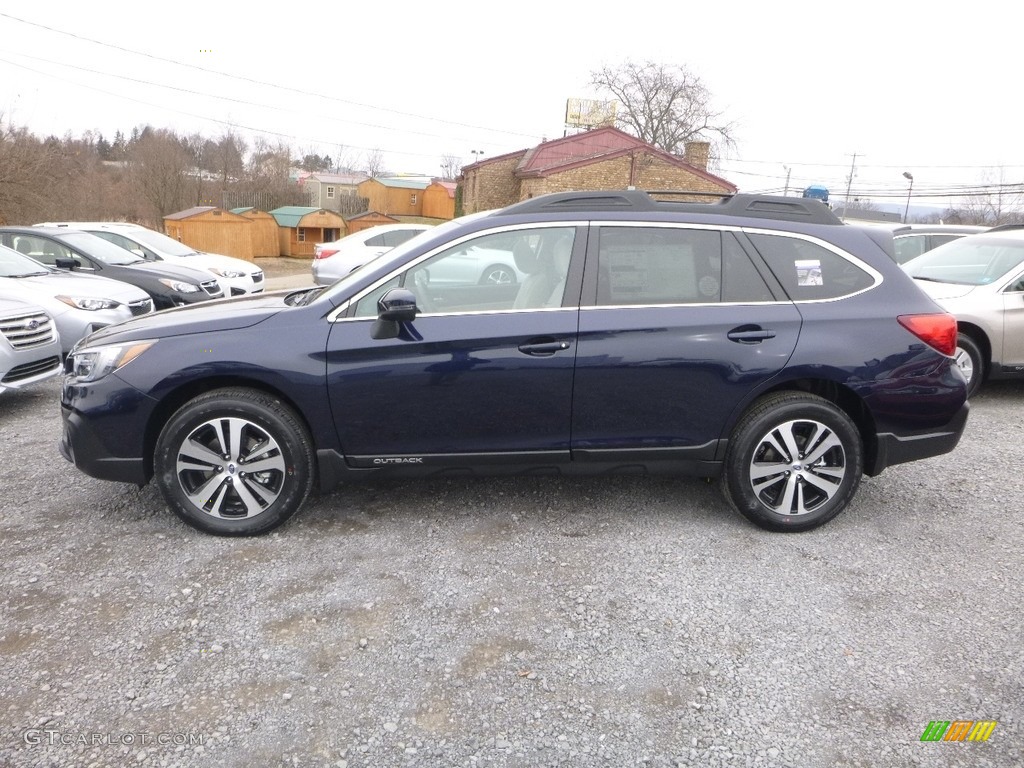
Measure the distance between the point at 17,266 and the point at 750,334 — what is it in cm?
852

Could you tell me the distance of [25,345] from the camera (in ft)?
21.1

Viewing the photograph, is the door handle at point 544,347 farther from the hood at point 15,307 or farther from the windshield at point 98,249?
the windshield at point 98,249

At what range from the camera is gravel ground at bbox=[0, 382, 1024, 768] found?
8.20ft

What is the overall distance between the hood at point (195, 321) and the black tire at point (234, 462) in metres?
0.34

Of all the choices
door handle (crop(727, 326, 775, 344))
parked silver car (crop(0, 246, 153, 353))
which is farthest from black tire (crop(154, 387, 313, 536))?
parked silver car (crop(0, 246, 153, 353))

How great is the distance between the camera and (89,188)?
107 ft

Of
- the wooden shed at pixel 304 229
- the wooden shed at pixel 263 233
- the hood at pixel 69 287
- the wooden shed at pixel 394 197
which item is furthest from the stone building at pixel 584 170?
the wooden shed at pixel 394 197

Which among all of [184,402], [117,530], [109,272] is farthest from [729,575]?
[109,272]

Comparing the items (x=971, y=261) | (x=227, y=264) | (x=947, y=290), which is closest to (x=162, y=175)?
(x=227, y=264)

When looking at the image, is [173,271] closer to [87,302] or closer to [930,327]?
[87,302]

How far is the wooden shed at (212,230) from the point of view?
96.7 feet

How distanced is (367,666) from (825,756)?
1.63 metres

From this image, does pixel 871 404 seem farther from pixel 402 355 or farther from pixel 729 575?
pixel 402 355

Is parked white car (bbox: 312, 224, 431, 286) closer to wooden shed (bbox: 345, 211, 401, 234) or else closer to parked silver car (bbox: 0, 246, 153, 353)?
parked silver car (bbox: 0, 246, 153, 353)
